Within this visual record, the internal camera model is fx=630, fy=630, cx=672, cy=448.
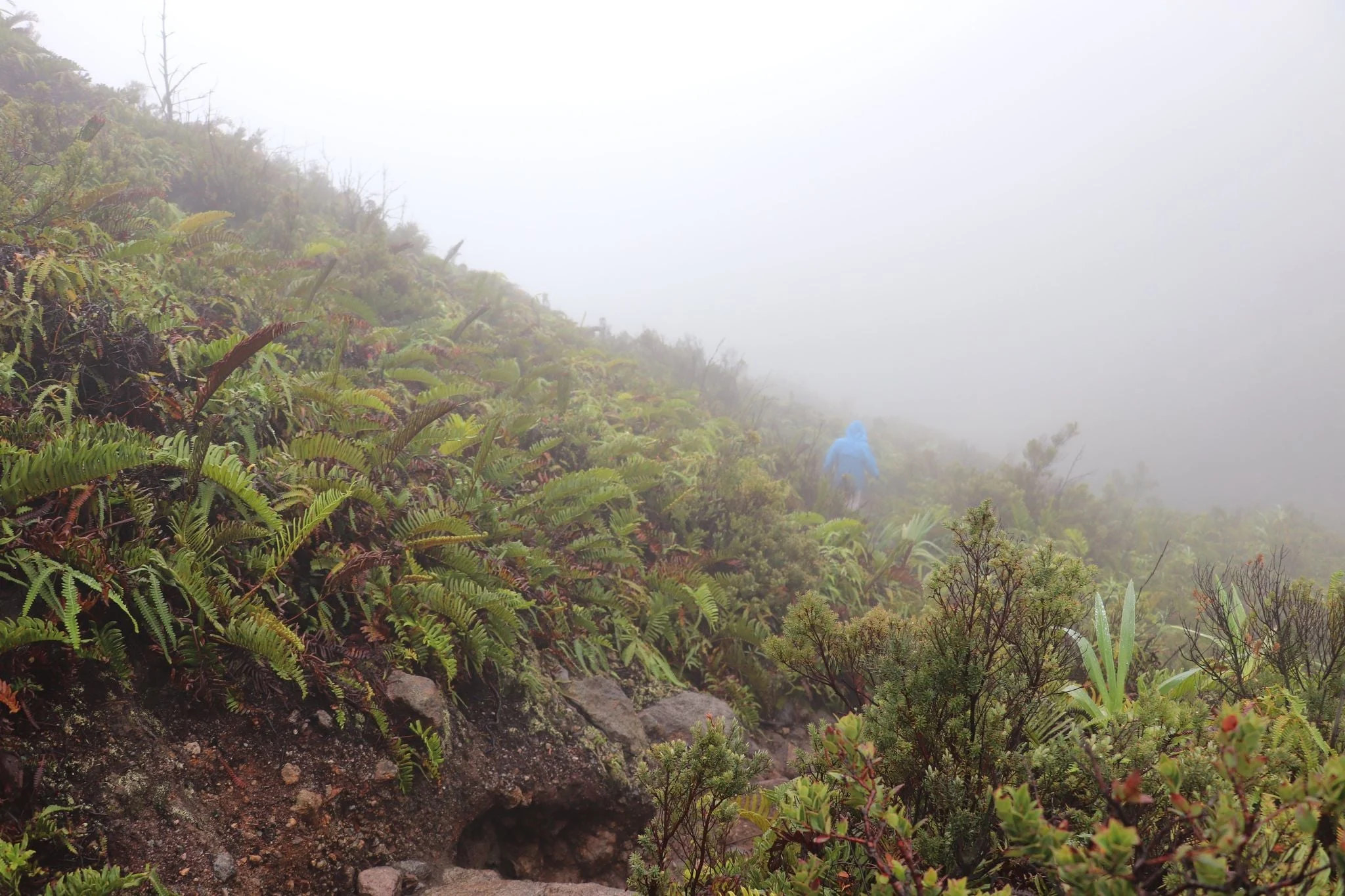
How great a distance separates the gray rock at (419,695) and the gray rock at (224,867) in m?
0.82

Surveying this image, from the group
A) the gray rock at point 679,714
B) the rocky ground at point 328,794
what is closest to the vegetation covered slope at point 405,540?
the rocky ground at point 328,794

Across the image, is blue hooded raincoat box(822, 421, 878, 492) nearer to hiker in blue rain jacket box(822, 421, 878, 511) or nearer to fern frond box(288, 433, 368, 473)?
hiker in blue rain jacket box(822, 421, 878, 511)

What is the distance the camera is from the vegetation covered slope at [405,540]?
1.95 metres

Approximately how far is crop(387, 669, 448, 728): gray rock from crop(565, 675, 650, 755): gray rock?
89 centimetres

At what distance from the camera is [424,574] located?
3240 mm

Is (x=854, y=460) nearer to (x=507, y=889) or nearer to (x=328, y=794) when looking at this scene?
(x=507, y=889)

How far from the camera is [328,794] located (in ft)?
8.30

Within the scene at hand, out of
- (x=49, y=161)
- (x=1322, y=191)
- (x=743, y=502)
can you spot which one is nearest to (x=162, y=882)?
(x=743, y=502)

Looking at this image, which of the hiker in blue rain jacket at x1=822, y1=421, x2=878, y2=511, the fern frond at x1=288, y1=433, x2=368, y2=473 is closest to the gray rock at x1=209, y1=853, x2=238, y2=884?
the fern frond at x1=288, y1=433, x2=368, y2=473

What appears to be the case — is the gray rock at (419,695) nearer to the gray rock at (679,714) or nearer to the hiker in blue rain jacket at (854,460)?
the gray rock at (679,714)

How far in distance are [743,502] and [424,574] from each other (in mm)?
3514

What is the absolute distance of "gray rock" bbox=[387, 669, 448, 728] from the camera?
2922mm

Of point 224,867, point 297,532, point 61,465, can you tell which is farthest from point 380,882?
point 61,465

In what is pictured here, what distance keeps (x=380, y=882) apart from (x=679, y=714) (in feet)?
6.59
